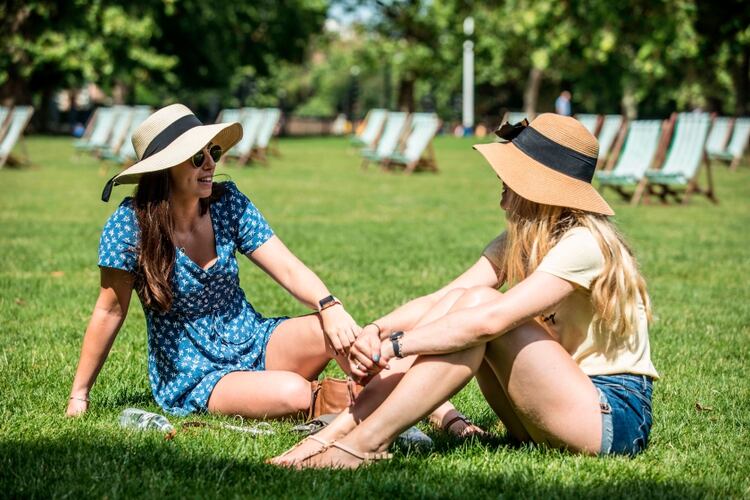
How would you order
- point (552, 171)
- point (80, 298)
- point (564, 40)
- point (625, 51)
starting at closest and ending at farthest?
point (552, 171) → point (80, 298) → point (564, 40) → point (625, 51)

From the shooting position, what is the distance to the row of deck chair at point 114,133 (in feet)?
66.8

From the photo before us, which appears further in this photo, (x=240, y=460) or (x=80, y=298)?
(x=80, y=298)

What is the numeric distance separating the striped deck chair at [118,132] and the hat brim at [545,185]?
17619mm

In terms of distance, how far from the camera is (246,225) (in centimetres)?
418

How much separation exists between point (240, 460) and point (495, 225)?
8.45 m

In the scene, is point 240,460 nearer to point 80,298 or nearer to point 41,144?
point 80,298

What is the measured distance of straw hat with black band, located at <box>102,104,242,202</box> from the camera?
3.73 metres

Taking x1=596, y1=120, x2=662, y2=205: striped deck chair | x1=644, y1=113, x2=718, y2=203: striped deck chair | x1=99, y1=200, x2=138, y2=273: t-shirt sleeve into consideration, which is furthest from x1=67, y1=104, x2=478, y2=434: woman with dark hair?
x1=644, y1=113, x2=718, y2=203: striped deck chair

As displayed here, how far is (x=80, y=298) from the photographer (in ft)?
22.5

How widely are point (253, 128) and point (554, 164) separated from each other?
60.6 ft

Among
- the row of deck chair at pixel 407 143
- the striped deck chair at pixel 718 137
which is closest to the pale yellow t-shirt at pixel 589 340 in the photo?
the row of deck chair at pixel 407 143

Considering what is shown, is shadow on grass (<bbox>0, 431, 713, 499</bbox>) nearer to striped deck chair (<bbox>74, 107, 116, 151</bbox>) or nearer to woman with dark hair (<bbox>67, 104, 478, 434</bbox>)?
woman with dark hair (<bbox>67, 104, 478, 434</bbox>)

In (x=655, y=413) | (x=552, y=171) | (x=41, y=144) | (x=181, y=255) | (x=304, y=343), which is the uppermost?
(x=552, y=171)

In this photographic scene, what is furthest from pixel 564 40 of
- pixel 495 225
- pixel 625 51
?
pixel 495 225
